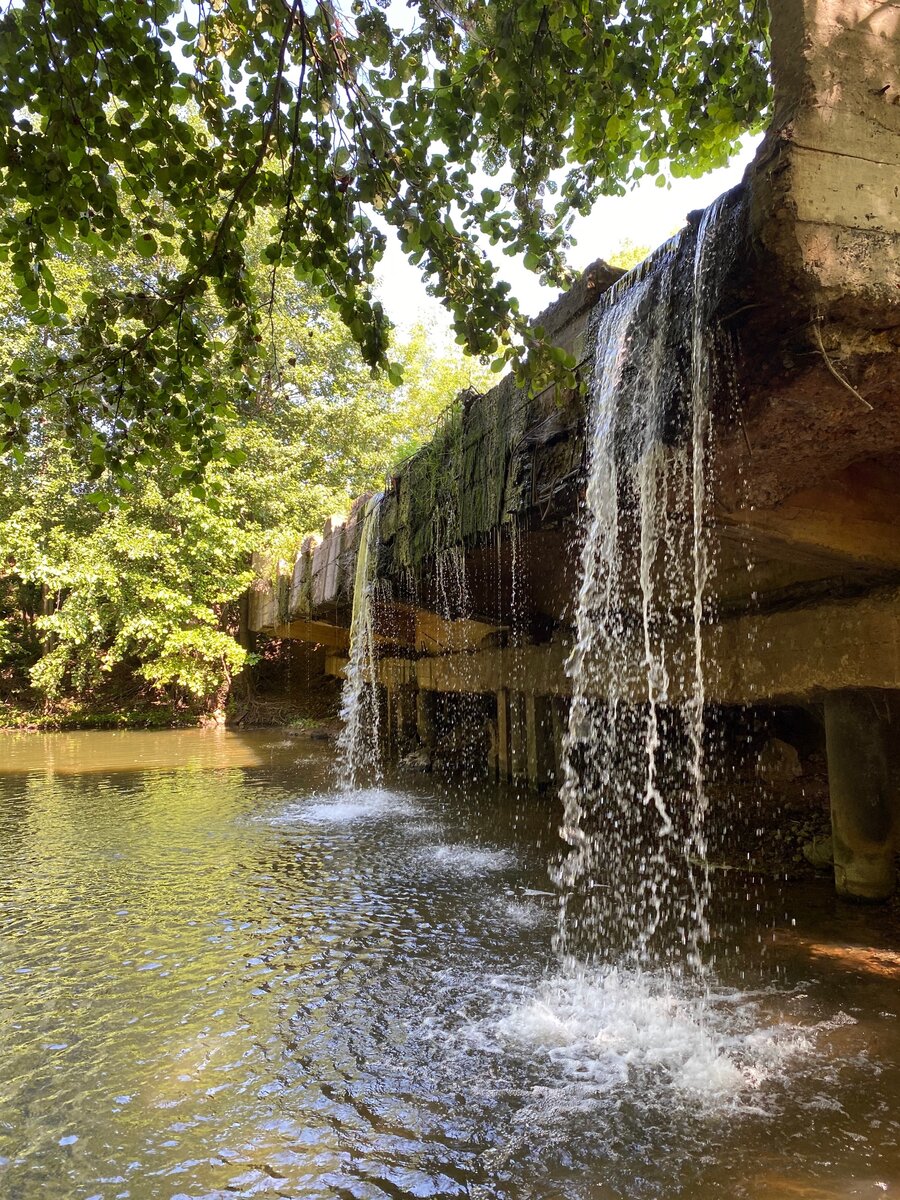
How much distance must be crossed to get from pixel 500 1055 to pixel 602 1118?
1.98ft

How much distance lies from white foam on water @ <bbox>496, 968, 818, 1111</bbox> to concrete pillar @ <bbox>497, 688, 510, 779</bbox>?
6.81m

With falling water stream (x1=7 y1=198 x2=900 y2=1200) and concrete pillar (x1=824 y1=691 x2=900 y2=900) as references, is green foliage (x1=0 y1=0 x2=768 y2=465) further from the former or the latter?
concrete pillar (x1=824 y1=691 x2=900 y2=900)

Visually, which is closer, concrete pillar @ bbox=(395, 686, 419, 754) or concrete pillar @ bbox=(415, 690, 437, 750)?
concrete pillar @ bbox=(415, 690, 437, 750)

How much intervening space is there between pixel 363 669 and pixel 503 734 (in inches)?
160

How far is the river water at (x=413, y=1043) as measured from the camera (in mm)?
2691

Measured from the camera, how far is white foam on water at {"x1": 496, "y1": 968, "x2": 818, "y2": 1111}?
318 centimetres

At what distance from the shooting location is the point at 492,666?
1095 centimetres

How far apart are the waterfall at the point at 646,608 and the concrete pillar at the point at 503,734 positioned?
186 cm

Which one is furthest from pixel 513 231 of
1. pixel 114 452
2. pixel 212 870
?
pixel 212 870

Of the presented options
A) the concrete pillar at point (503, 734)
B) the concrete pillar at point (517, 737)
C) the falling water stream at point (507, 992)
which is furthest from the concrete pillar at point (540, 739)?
the falling water stream at point (507, 992)

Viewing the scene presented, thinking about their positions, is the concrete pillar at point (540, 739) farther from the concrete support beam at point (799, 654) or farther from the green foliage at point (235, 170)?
the green foliage at point (235, 170)

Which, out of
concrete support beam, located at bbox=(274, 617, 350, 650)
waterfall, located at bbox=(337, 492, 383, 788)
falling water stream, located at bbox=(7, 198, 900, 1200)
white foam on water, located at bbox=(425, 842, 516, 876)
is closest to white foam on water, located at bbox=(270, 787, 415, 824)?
falling water stream, located at bbox=(7, 198, 900, 1200)

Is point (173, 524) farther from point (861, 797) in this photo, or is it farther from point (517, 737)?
point (861, 797)

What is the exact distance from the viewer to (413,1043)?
3.57 metres
